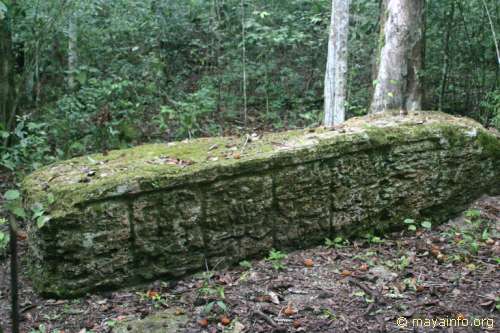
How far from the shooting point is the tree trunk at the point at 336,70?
736 cm

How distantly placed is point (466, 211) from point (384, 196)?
1.05 meters

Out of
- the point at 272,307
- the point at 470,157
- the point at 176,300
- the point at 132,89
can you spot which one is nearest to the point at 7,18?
the point at 132,89

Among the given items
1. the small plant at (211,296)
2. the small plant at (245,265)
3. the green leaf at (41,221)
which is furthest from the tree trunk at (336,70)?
the green leaf at (41,221)

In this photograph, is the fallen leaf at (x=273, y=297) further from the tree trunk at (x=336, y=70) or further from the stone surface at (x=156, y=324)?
the tree trunk at (x=336, y=70)

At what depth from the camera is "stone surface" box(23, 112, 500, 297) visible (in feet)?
12.3

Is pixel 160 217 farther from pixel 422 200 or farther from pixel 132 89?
pixel 132 89

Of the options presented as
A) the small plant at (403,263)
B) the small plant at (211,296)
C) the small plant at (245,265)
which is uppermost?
the small plant at (403,263)

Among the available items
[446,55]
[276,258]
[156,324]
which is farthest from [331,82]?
[156,324]

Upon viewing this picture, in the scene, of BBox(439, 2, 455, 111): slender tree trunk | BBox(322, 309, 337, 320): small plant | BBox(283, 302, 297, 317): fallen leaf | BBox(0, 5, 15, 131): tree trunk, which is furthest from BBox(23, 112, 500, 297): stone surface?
BBox(439, 2, 455, 111): slender tree trunk

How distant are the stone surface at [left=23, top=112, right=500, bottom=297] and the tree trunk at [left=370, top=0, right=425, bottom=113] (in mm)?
1432

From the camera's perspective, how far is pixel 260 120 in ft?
32.8

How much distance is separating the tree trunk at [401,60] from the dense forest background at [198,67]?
0.75 meters

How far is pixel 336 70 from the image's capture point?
748 cm

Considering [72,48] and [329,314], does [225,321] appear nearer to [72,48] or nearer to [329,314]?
[329,314]
